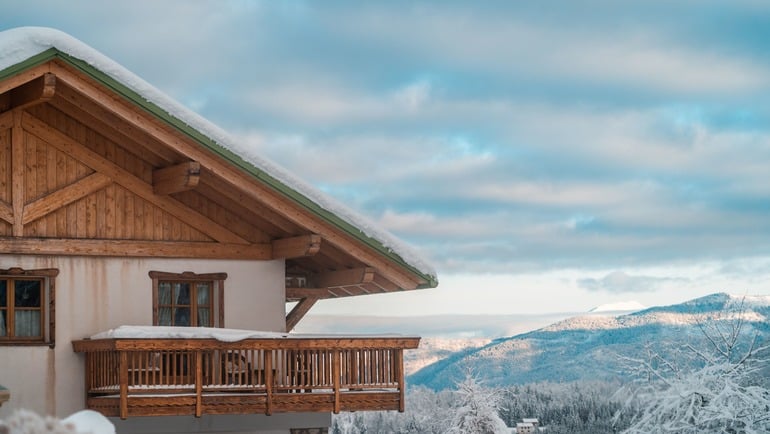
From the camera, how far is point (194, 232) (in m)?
19.2

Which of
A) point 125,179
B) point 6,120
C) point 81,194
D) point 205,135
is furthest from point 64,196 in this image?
point 205,135

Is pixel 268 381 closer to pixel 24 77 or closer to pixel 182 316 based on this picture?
pixel 182 316

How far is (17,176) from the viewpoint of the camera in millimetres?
17594

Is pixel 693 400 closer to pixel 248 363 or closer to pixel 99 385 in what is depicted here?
pixel 248 363

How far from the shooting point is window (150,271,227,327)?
18.9m

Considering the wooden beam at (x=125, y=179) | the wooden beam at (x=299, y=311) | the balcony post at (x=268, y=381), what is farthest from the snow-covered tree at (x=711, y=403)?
the wooden beam at (x=125, y=179)

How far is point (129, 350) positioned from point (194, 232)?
3240 millimetres

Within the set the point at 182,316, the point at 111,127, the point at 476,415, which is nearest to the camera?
the point at 111,127

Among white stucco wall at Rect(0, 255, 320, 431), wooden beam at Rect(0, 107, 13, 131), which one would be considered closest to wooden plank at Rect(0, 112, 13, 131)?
wooden beam at Rect(0, 107, 13, 131)

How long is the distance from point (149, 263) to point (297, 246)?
2321mm

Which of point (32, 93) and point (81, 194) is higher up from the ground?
point (32, 93)

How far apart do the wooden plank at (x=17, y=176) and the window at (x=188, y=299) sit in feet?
7.20

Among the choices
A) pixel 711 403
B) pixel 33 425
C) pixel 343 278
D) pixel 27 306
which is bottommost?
pixel 711 403

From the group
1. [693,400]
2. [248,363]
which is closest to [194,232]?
[248,363]
